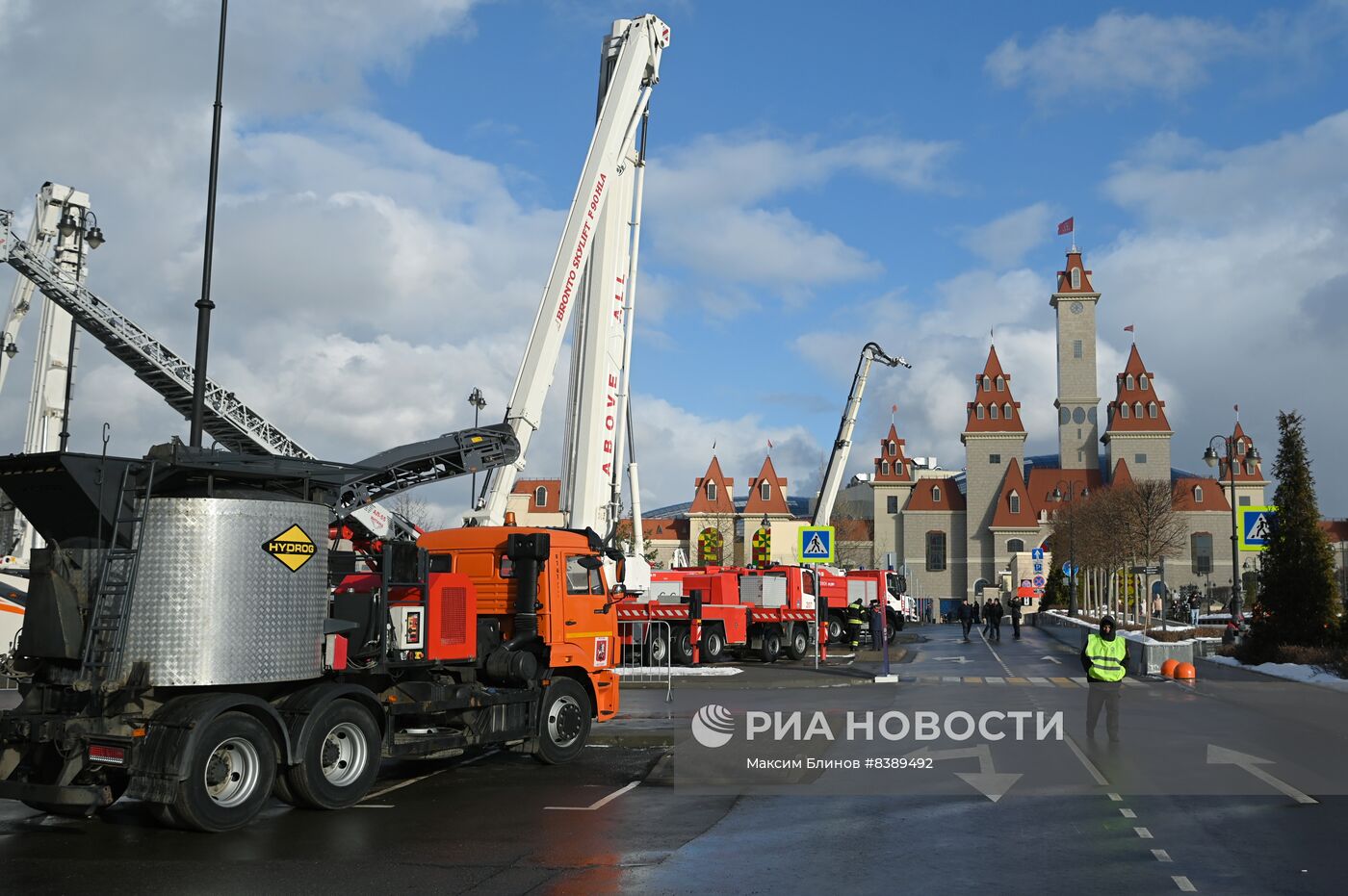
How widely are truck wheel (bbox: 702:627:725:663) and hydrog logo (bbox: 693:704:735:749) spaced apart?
1464 cm

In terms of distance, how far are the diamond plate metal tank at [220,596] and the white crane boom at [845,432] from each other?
40.3 meters

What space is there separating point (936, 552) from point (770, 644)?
91.3 meters

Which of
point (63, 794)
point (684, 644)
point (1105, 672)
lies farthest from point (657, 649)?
point (63, 794)

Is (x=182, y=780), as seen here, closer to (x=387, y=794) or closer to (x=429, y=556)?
(x=387, y=794)

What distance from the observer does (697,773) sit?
12.3 meters

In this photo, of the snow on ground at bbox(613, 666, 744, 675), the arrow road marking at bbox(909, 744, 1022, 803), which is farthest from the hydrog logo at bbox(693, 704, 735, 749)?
the snow on ground at bbox(613, 666, 744, 675)

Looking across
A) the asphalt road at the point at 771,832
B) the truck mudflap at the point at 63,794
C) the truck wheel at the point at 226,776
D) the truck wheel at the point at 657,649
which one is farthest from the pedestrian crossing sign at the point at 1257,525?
the truck mudflap at the point at 63,794

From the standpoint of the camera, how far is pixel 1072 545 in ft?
195

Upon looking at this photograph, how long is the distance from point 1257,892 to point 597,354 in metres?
18.2

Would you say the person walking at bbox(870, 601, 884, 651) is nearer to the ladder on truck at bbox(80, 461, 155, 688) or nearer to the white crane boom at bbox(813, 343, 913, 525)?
the white crane boom at bbox(813, 343, 913, 525)

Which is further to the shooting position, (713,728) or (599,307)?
(599,307)

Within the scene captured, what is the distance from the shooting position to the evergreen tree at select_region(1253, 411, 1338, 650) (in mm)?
27469

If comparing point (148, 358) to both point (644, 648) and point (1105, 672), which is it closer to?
point (644, 648)

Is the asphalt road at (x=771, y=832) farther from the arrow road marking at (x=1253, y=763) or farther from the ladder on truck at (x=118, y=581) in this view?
the ladder on truck at (x=118, y=581)
